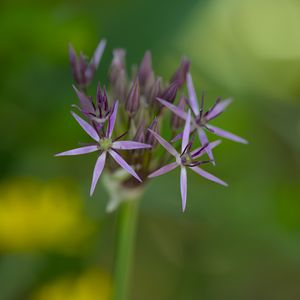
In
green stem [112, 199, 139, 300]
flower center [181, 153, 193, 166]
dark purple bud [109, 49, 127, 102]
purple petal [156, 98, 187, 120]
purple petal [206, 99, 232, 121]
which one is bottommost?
green stem [112, 199, 139, 300]

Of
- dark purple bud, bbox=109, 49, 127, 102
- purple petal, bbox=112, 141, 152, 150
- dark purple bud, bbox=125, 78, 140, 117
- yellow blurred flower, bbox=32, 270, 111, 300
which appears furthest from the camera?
yellow blurred flower, bbox=32, 270, 111, 300

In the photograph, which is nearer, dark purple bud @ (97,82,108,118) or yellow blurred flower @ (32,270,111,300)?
dark purple bud @ (97,82,108,118)

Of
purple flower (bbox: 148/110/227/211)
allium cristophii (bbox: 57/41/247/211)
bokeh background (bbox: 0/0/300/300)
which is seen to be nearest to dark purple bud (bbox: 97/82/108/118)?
allium cristophii (bbox: 57/41/247/211)

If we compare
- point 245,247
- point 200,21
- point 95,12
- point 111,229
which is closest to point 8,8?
point 95,12

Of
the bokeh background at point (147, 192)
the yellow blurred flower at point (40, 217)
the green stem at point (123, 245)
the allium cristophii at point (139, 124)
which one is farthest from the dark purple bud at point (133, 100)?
the yellow blurred flower at point (40, 217)

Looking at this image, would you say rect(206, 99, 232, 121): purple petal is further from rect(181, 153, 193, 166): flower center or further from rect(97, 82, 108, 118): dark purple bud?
rect(97, 82, 108, 118): dark purple bud

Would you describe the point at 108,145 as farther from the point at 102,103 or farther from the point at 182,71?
the point at 182,71

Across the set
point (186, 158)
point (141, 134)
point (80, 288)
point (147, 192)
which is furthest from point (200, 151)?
point (80, 288)

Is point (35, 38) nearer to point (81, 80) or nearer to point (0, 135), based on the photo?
point (0, 135)
